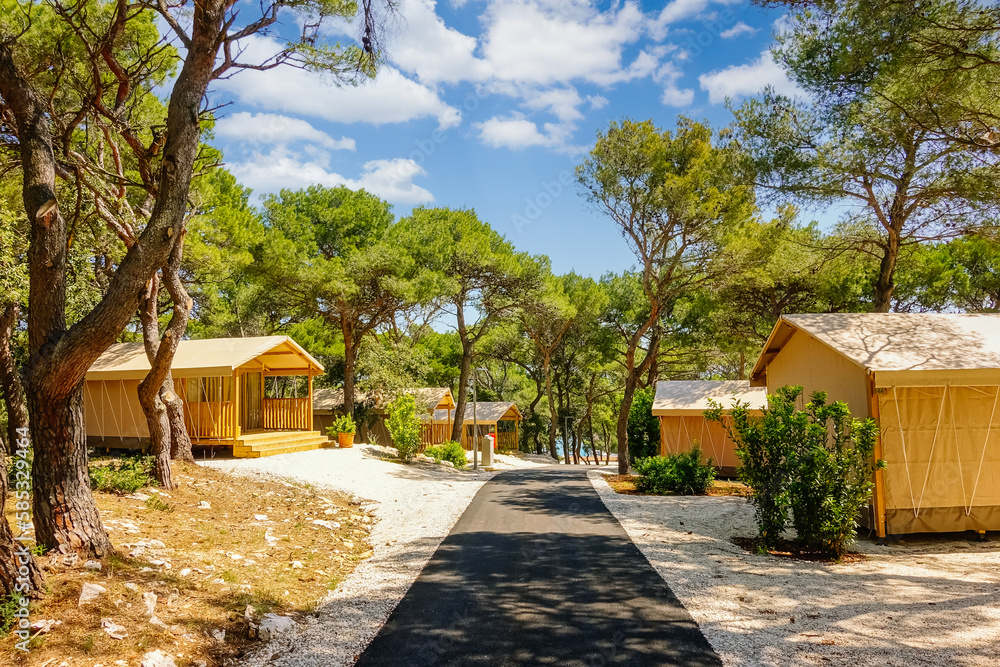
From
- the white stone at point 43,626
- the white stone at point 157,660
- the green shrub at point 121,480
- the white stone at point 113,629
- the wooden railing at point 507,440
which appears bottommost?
the wooden railing at point 507,440

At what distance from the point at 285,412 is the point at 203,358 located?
4.48 m

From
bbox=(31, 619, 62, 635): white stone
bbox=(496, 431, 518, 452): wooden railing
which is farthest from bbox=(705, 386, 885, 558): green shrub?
bbox=(496, 431, 518, 452): wooden railing

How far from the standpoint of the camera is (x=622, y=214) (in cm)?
1622

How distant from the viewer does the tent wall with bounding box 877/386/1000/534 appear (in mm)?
7852

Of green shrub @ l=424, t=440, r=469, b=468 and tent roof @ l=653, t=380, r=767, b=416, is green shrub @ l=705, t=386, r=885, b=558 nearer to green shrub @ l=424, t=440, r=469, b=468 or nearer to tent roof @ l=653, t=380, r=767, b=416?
tent roof @ l=653, t=380, r=767, b=416

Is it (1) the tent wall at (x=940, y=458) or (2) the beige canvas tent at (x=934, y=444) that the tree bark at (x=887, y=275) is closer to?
(2) the beige canvas tent at (x=934, y=444)

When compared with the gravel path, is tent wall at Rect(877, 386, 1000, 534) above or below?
above

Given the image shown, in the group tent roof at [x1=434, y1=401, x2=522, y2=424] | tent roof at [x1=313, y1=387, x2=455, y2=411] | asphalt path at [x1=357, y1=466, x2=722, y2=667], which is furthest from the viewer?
tent roof at [x1=434, y1=401, x2=522, y2=424]

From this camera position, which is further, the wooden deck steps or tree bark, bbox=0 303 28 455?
the wooden deck steps

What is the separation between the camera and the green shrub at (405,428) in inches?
629

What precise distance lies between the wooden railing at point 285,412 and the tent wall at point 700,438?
430 inches

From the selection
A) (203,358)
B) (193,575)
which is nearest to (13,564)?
(193,575)

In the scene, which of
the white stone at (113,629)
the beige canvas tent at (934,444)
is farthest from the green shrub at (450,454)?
the white stone at (113,629)

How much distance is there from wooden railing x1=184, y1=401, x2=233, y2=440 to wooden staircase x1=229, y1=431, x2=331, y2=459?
15.3 inches
